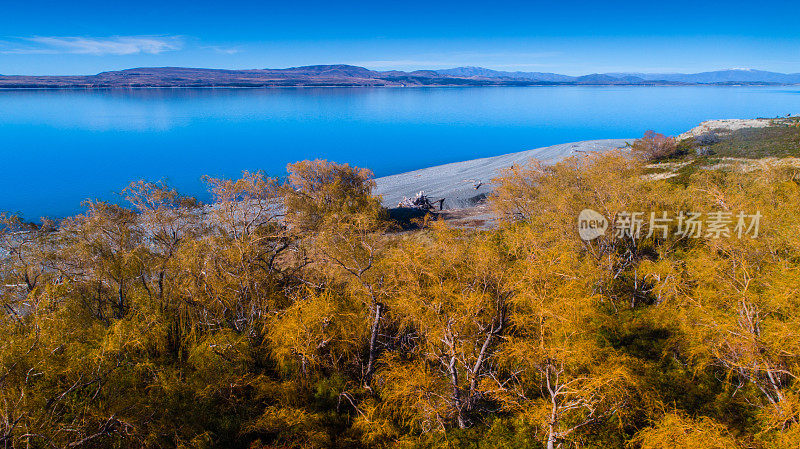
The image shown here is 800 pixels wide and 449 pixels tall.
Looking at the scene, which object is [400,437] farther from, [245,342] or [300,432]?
[245,342]

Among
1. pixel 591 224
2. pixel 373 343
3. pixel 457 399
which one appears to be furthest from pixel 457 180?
pixel 457 399

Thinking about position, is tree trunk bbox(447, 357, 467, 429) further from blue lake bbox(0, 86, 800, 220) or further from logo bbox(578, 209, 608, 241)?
blue lake bbox(0, 86, 800, 220)

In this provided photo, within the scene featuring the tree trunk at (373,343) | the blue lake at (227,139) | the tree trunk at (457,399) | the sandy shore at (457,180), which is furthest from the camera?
the blue lake at (227,139)

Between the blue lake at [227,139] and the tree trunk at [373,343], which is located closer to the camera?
the tree trunk at [373,343]

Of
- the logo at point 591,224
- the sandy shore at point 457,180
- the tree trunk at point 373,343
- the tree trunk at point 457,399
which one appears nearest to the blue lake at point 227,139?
the sandy shore at point 457,180

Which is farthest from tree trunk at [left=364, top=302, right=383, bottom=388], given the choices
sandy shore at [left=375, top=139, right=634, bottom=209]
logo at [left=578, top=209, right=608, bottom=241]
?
sandy shore at [left=375, top=139, right=634, bottom=209]

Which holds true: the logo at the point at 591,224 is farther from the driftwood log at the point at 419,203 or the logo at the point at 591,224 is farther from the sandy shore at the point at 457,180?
the driftwood log at the point at 419,203

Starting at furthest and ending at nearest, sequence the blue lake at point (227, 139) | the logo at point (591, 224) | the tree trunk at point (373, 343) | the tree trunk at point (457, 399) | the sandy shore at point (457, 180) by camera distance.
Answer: the blue lake at point (227, 139)
the sandy shore at point (457, 180)
the logo at point (591, 224)
the tree trunk at point (373, 343)
the tree trunk at point (457, 399)

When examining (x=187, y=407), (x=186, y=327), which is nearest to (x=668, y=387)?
(x=187, y=407)
